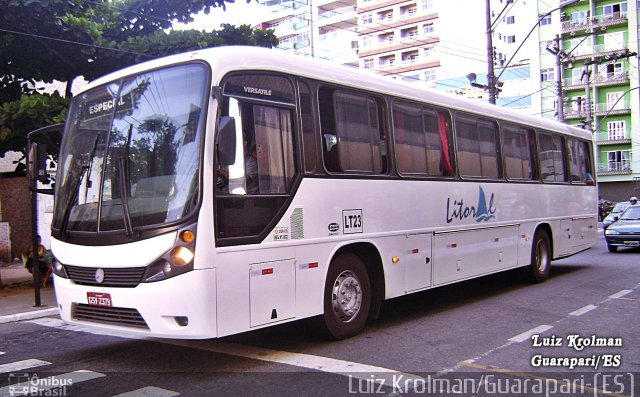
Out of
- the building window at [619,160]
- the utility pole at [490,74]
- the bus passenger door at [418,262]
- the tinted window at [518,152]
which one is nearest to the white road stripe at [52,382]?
the bus passenger door at [418,262]

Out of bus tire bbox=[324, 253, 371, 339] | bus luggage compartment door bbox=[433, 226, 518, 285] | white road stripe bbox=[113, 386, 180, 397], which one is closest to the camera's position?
white road stripe bbox=[113, 386, 180, 397]

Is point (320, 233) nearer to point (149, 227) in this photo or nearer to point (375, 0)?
point (149, 227)

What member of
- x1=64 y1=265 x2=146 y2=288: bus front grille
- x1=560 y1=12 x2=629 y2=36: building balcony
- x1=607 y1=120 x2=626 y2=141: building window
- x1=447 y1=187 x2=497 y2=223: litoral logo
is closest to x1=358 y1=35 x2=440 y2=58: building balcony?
x1=560 y1=12 x2=629 y2=36: building balcony

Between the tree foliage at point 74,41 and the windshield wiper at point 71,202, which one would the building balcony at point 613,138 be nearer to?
the tree foliage at point 74,41

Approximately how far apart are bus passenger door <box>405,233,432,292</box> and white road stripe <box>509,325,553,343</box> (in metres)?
1.51

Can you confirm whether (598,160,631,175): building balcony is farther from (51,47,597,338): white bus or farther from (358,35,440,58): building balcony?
(51,47,597,338): white bus

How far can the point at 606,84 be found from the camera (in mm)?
57438

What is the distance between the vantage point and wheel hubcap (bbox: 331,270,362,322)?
6656 millimetres

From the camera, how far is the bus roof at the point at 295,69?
5.63 metres

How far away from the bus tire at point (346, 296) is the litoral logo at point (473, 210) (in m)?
2.25

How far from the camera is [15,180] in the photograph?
1842 centimetres

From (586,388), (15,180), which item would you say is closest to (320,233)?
(586,388)

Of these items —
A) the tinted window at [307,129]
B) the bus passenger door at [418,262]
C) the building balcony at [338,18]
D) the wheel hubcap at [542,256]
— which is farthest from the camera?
the building balcony at [338,18]

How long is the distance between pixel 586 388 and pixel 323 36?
7037 cm
